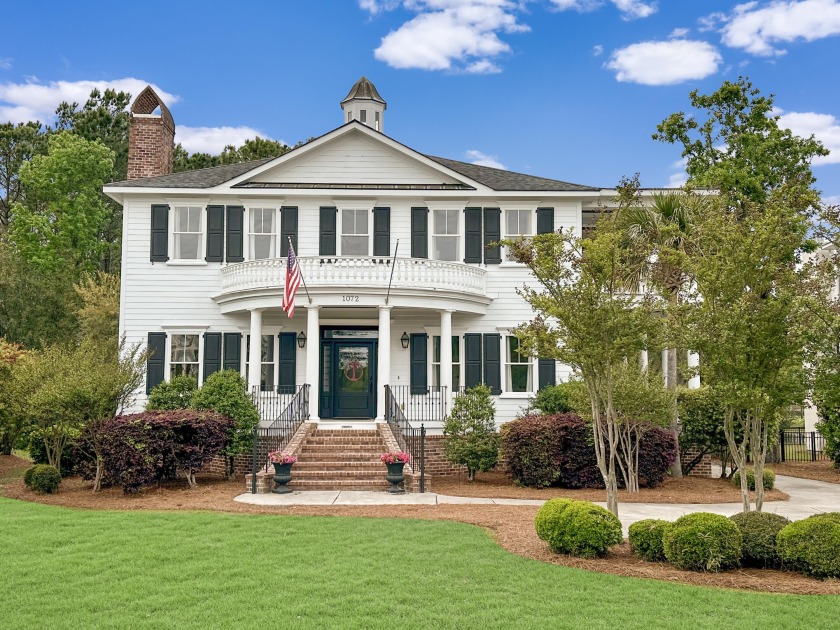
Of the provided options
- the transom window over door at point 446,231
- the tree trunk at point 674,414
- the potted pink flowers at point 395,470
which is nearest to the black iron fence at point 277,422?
the potted pink flowers at point 395,470

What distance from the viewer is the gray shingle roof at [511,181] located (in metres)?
22.3


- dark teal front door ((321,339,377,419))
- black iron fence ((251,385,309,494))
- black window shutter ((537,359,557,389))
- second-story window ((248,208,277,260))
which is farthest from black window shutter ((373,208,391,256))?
black window shutter ((537,359,557,389))

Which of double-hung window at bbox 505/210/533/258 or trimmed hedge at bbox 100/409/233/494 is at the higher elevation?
double-hung window at bbox 505/210/533/258

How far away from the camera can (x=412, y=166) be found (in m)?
22.5

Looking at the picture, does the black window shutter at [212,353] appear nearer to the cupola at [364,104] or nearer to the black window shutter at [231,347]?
the black window shutter at [231,347]

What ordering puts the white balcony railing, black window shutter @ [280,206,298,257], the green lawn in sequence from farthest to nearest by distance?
black window shutter @ [280,206,298,257], the white balcony railing, the green lawn

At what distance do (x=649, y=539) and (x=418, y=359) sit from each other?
12988mm

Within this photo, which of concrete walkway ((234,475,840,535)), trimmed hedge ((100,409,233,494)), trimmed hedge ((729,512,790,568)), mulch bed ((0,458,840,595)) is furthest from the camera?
trimmed hedge ((100,409,233,494))

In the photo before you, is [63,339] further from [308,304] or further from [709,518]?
[709,518]

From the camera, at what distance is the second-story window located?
22.3 m

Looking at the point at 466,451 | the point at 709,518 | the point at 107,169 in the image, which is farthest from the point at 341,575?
the point at 107,169

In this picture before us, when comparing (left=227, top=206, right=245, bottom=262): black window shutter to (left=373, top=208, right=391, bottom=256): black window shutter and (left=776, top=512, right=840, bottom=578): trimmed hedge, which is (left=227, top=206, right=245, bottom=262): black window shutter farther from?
(left=776, top=512, right=840, bottom=578): trimmed hedge

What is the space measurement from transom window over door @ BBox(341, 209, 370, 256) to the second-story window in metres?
2.00

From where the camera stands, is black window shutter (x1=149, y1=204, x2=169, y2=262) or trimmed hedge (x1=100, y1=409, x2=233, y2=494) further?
black window shutter (x1=149, y1=204, x2=169, y2=262)
